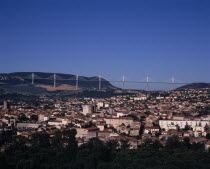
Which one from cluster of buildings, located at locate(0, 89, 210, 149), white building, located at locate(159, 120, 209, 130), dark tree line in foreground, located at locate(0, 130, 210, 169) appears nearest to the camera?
dark tree line in foreground, located at locate(0, 130, 210, 169)

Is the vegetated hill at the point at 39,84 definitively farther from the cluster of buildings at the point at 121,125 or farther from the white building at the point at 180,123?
the white building at the point at 180,123

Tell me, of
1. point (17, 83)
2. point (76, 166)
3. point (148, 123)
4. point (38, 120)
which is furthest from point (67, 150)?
point (17, 83)

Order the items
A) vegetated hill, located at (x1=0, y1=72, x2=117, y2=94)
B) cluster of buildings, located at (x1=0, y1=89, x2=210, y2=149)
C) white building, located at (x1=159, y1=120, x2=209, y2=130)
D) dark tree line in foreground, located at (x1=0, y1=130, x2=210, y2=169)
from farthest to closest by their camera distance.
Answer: vegetated hill, located at (x1=0, y1=72, x2=117, y2=94) → white building, located at (x1=159, y1=120, x2=209, y2=130) → cluster of buildings, located at (x1=0, y1=89, x2=210, y2=149) → dark tree line in foreground, located at (x1=0, y1=130, x2=210, y2=169)

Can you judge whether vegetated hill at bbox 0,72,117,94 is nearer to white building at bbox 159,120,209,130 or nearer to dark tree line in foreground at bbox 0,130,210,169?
white building at bbox 159,120,209,130

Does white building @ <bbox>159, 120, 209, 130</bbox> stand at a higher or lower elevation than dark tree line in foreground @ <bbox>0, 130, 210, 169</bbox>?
higher

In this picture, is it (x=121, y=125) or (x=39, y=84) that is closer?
(x=121, y=125)

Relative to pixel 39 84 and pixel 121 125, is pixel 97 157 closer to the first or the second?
pixel 121 125

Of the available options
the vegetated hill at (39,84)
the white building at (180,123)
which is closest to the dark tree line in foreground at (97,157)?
the white building at (180,123)

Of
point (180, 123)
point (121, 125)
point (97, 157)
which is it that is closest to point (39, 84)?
point (121, 125)

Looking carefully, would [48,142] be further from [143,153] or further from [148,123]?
[148,123]

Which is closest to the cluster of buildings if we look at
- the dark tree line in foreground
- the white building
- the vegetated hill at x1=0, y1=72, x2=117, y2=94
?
the white building

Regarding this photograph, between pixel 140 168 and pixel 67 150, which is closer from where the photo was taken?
pixel 140 168
